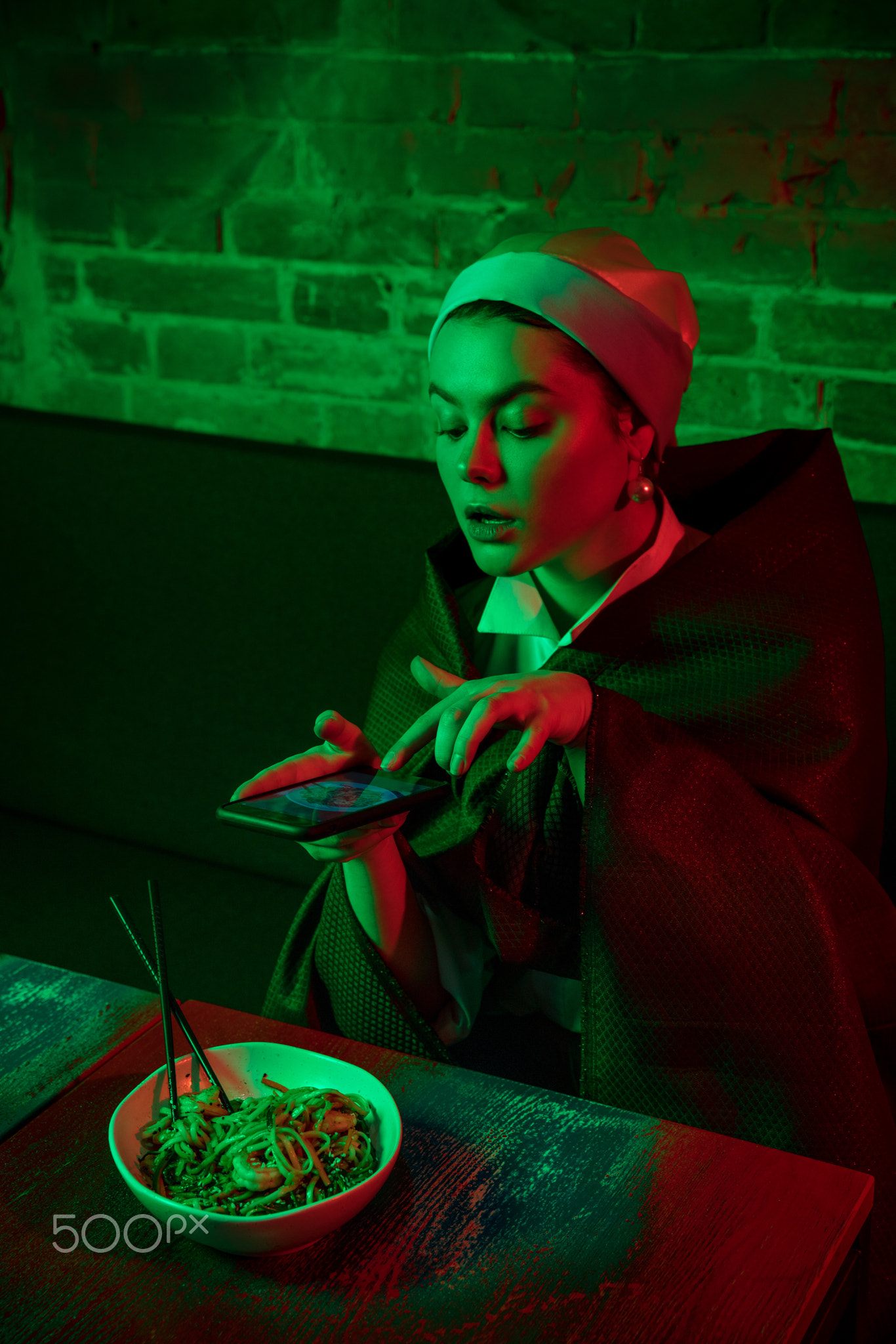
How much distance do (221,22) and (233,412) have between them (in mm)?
583

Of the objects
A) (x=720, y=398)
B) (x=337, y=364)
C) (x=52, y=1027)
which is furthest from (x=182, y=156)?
(x=52, y=1027)

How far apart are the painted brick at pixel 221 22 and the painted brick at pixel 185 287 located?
0.33 m

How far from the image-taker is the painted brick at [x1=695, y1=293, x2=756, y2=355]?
1.70m

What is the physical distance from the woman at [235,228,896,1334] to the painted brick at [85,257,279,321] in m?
0.96

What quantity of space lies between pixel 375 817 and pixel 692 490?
66 cm

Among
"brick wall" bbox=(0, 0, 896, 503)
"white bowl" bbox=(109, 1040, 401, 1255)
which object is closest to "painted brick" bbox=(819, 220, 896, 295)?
"brick wall" bbox=(0, 0, 896, 503)

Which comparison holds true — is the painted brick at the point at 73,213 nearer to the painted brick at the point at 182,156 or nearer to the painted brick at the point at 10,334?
the painted brick at the point at 182,156

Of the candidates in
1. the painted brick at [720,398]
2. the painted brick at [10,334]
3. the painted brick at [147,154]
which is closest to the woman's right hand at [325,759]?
the painted brick at [720,398]

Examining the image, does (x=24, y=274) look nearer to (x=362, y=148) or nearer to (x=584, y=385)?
(x=362, y=148)

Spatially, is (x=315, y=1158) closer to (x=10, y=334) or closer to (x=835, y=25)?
(x=835, y=25)

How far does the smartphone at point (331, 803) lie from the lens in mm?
868

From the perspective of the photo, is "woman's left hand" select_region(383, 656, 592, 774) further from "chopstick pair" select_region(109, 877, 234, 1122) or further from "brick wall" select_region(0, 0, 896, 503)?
"brick wall" select_region(0, 0, 896, 503)

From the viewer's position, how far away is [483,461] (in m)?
1.08

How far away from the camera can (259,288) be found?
79.7 inches
